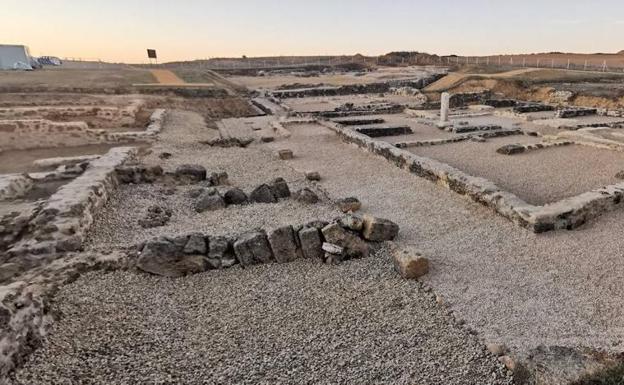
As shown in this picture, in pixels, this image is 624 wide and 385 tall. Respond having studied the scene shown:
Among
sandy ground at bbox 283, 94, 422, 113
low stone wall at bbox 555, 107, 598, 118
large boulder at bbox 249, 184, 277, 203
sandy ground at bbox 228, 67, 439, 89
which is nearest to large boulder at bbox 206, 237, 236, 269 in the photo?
large boulder at bbox 249, 184, 277, 203

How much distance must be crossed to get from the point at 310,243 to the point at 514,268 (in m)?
3.01

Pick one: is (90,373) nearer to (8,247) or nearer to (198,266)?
(198,266)

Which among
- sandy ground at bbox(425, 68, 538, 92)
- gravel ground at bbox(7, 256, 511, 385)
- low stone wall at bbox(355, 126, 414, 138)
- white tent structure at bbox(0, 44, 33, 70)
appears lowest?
gravel ground at bbox(7, 256, 511, 385)

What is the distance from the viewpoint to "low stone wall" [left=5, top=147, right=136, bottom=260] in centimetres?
607

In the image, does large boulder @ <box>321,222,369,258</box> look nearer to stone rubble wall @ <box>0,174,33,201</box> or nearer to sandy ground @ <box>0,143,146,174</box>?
stone rubble wall @ <box>0,174,33,201</box>

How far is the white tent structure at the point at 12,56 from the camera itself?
153 feet

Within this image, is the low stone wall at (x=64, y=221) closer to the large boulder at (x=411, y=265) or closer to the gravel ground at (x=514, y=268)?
the large boulder at (x=411, y=265)

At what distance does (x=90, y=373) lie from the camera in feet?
13.4

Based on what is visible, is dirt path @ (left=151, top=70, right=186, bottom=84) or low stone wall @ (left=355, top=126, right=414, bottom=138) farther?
dirt path @ (left=151, top=70, right=186, bottom=84)

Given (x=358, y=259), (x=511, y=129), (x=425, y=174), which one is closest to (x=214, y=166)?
(x=425, y=174)

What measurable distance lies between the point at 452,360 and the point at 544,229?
13.1ft

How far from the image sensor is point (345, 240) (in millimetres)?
6531

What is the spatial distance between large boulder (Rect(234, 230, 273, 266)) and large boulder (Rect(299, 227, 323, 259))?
20.7 inches

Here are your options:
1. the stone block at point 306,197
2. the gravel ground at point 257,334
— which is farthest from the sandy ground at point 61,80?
the gravel ground at point 257,334
